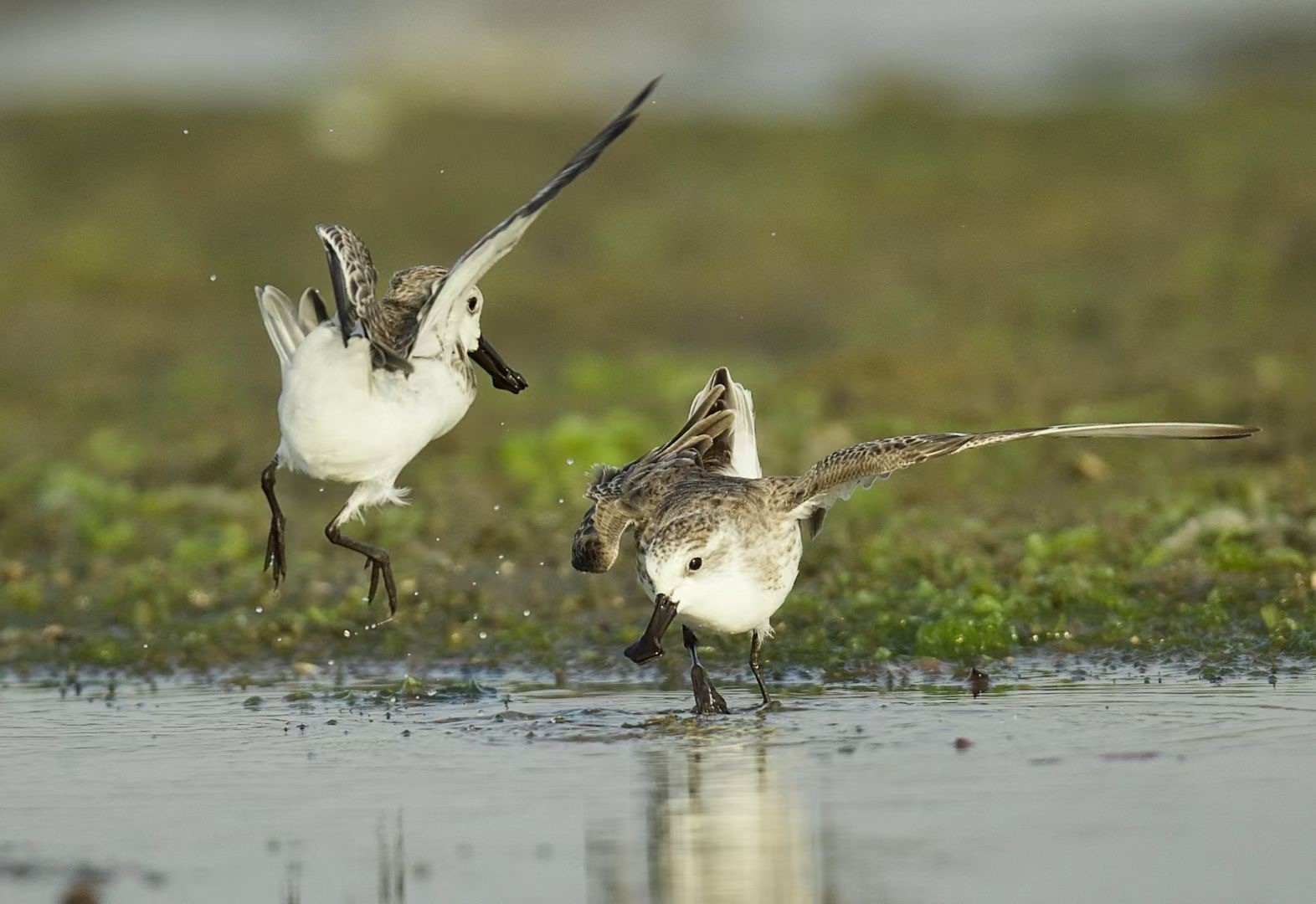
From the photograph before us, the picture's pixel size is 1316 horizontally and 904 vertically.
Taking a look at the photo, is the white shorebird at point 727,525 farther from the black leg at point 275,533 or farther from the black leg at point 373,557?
the black leg at point 275,533

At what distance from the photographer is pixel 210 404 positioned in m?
18.7

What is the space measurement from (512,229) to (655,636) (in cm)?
183

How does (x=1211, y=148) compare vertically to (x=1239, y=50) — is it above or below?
below

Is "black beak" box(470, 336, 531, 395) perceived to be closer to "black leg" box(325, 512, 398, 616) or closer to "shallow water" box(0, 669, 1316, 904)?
"black leg" box(325, 512, 398, 616)

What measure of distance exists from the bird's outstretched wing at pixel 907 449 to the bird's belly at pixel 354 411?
170cm

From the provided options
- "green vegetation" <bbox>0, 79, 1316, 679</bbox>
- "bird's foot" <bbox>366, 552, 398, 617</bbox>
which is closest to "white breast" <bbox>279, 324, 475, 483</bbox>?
"bird's foot" <bbox>366, 552, 398, 617</bbox>

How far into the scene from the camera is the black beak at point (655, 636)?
341 inches

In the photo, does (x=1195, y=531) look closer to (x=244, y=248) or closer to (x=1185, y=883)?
(x=1185, y=883)

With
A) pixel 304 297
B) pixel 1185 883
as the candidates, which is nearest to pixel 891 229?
pixel 304 297

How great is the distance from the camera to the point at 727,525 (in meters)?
8.88

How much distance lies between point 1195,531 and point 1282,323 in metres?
7.84

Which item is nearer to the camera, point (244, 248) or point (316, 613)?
point (316, 613)

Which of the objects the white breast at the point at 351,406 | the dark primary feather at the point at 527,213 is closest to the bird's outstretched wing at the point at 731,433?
the white breast at the point at 351,406

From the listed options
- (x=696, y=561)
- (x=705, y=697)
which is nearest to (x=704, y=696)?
(x=705, y=697)
